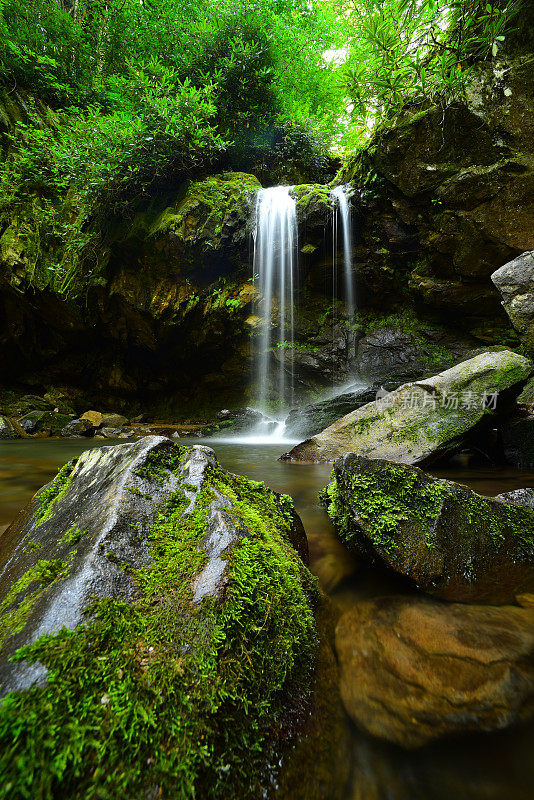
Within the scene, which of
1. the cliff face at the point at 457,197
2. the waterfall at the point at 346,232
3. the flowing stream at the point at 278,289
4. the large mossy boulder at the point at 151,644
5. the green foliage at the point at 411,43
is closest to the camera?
the large mossy boulder at the point at 151,644

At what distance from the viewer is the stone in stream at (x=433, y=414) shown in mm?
3979

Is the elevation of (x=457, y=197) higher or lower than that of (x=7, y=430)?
higher

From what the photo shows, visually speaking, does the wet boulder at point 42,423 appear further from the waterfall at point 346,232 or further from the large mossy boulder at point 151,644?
the waterfall at point 346,232

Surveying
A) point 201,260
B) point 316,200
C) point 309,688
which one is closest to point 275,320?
point 201,260

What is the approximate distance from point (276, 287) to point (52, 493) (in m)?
10.2

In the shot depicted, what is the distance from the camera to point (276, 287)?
36.0ft

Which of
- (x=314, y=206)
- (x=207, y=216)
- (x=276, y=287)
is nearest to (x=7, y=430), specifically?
(x=207, y=216)

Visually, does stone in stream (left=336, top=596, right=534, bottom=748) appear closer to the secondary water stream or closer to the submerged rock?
the secondary water stream

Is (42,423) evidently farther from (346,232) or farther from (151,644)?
(151,644)

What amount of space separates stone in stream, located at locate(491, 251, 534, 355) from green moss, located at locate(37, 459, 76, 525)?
7.00 m

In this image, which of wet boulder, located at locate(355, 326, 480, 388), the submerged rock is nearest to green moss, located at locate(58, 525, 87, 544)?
the submerged rock

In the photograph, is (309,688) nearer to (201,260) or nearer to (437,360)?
(437,360)

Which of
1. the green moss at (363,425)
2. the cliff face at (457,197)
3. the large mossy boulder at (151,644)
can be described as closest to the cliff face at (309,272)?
the cliff face at (457,197)

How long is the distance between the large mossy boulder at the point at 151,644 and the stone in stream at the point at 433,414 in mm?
3158
